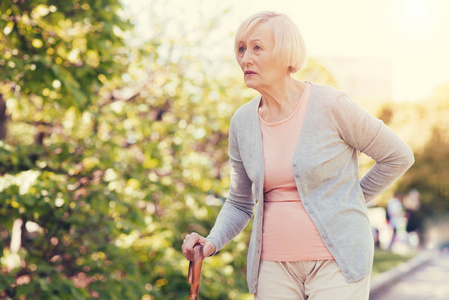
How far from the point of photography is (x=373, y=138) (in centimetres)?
224

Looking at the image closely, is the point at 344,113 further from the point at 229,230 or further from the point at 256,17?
the point at 229,230

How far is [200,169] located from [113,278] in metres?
1.75

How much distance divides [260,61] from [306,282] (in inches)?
29.9

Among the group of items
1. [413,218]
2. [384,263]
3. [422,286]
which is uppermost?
[422,286]

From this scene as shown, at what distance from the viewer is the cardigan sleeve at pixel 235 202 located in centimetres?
248

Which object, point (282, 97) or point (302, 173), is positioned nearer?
point (302, 173)

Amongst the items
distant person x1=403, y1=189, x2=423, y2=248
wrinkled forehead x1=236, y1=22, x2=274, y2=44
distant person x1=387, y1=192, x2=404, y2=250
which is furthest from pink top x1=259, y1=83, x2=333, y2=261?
distant person x1=403, y1=189, x2=423, y2=248

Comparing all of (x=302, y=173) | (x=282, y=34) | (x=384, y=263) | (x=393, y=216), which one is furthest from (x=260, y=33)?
(x=393, y=216)

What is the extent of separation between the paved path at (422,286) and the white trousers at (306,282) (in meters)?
7.91

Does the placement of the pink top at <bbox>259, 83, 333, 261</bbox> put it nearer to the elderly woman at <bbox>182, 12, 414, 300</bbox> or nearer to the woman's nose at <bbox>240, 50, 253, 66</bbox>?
the elderly woman at <bbox>182, 12, 414, 300</bbox>

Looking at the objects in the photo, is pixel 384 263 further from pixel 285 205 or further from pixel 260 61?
pixel 260 61

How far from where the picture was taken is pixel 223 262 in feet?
21.4

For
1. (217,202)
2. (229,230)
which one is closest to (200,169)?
(217,202)

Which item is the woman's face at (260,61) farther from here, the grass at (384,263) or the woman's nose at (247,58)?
the grass at (384,263)
